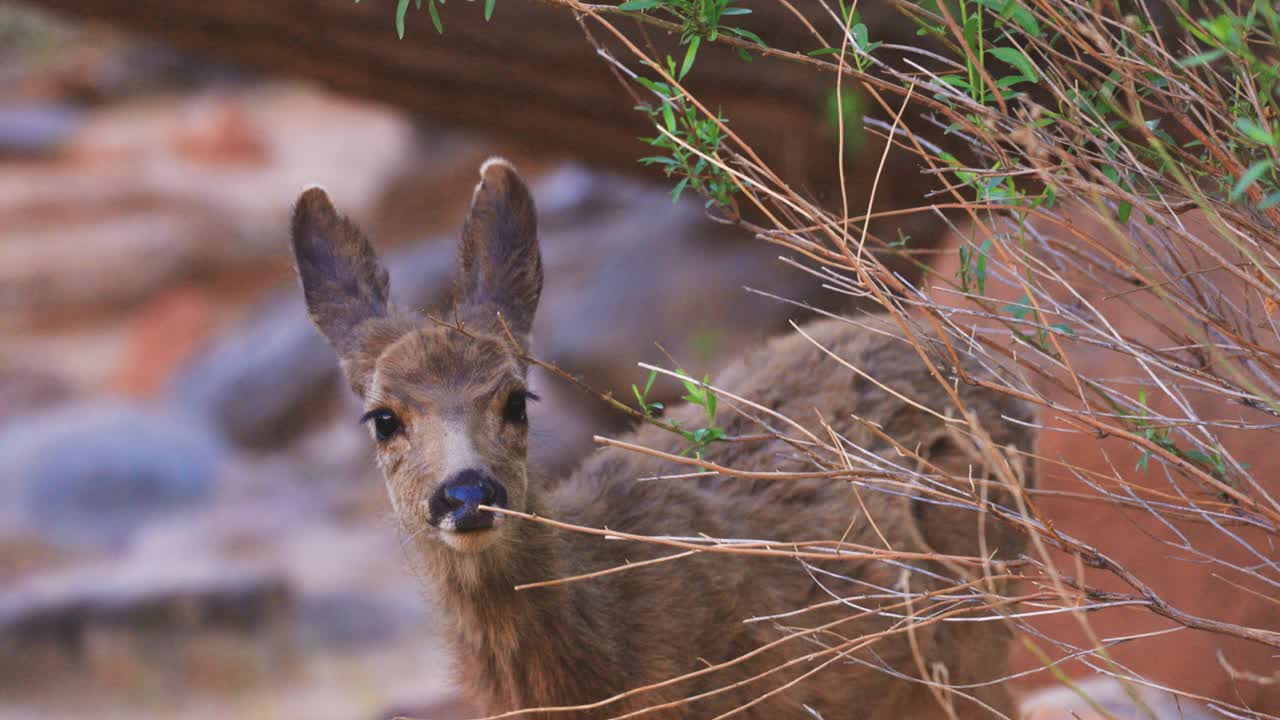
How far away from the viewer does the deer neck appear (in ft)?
13.4

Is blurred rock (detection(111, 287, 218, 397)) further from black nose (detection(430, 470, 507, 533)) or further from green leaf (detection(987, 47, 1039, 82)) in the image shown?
green leaf (detection(987, 47, 1039, 82))

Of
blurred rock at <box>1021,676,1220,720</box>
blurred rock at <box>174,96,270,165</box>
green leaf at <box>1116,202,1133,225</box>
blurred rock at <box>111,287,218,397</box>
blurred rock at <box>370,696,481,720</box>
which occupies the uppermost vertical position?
green leaf at <box>1116,202,1133,225</box>

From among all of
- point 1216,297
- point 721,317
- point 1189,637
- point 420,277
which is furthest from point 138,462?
point 1216,297

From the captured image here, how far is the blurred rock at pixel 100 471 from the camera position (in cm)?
1199

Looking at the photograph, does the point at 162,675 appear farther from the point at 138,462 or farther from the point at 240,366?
the point at 240,366

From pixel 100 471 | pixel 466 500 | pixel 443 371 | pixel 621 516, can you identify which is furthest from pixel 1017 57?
pixel 100 471

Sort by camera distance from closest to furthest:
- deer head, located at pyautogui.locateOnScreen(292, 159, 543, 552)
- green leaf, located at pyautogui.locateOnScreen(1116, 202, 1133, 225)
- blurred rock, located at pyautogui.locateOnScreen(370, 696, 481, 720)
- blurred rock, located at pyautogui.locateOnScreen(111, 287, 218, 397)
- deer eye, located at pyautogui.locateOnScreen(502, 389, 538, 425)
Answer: green leaf, located at pyautogui.locateOnScreen(1116, 202, 1133, 225)
deer head, located at pyautogui.locateOnScreen(292, 159, 543, 552)
deer eye, located at pyautogui.locateOnScreen(502, 389, 538, 425)
blurred rock, located at pyautogui.locateOnScreen(370, 696, 481, 720)
blurred rock, located at pyautogui.locateOnScreen(111, 287, 218, 397)

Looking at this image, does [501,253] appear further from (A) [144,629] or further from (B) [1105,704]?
(A) [144,629]

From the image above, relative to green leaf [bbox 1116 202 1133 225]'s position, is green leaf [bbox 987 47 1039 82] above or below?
above

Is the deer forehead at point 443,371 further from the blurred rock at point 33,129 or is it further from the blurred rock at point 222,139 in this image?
the blurred rock at point 33,129

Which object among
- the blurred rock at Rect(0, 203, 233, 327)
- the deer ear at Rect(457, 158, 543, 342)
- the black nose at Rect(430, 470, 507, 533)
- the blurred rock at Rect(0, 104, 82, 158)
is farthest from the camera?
the blurred rock at Rect(0, 104, 82, 158)

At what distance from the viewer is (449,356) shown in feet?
13.6

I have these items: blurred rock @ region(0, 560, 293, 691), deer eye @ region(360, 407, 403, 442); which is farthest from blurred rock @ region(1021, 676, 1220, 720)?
blurred rock @ region(0, 560, 293, 691)

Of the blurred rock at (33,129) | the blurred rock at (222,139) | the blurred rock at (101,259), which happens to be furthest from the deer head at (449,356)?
the blurred rock at (33,129)
